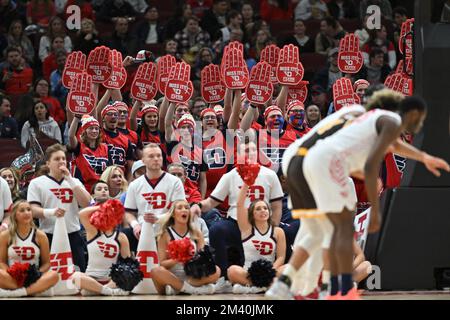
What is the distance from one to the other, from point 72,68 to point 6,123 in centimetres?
125

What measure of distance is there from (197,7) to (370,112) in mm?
9533

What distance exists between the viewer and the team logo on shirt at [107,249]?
1139 cm

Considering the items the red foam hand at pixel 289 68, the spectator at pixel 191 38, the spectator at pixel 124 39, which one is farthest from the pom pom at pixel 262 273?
the spectator at pixel 124 39

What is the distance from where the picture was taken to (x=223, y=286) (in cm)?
1148

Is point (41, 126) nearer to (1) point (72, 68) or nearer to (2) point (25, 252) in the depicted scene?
(1) point (72, 68)

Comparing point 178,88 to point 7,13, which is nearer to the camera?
point 178,88

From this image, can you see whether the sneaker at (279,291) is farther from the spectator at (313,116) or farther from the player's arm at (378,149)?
the spectator at (313,116)

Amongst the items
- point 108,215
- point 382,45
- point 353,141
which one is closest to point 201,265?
point 108,215

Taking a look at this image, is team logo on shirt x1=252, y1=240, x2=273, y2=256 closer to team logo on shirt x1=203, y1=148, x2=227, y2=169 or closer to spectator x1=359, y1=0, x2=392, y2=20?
team logo on shirt x1=203, y1=148, x2=227, y2=169

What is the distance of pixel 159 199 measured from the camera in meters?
11.6

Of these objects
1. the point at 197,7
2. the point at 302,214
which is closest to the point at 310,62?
the point at 197,7

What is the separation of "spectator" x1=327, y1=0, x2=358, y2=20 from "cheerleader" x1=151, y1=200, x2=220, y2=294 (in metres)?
6.94

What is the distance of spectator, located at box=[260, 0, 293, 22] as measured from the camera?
18.0 meters

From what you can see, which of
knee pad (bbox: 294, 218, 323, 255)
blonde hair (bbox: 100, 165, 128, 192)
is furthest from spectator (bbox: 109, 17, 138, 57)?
knee pad (bbox: 294, 218, 323, 255)
